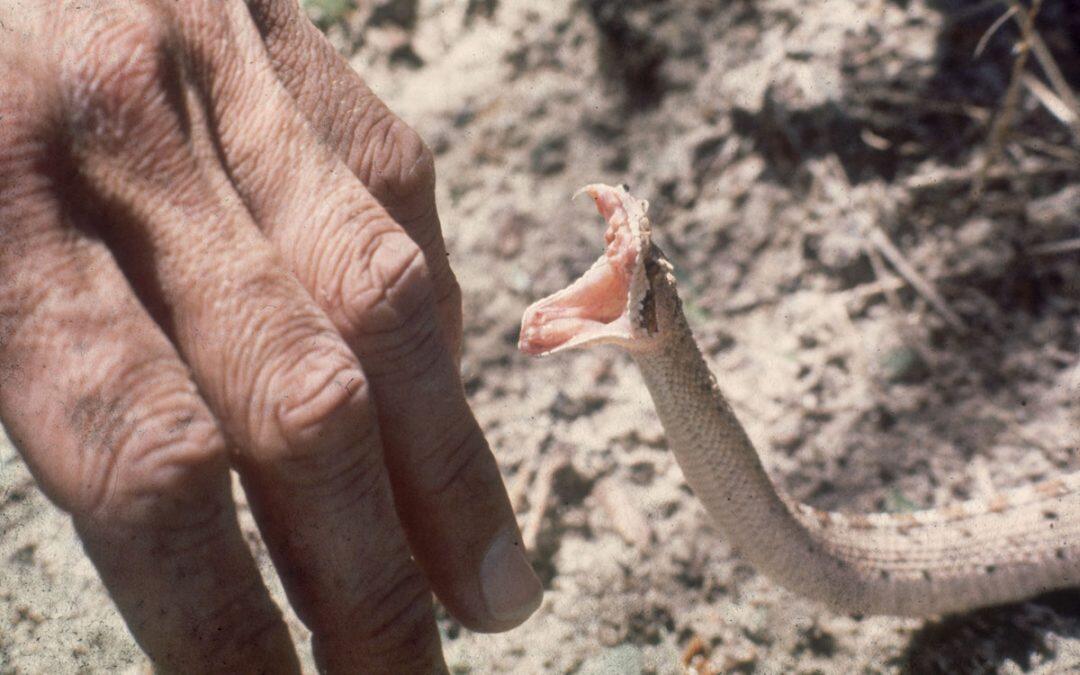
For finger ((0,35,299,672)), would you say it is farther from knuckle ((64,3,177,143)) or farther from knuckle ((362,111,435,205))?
knuckle ((362,111,435,205))

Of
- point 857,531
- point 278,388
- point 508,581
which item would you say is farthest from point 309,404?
point 857,531

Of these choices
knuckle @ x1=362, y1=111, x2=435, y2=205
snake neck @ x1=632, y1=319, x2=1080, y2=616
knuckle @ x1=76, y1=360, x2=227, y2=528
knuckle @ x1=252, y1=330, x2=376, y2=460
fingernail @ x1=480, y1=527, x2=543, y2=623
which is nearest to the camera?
knuckle @ x1=76, y1=360, x2=227, y2=528

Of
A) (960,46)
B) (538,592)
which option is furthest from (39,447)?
(960,46)

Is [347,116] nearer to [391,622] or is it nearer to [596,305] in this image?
[596,305]

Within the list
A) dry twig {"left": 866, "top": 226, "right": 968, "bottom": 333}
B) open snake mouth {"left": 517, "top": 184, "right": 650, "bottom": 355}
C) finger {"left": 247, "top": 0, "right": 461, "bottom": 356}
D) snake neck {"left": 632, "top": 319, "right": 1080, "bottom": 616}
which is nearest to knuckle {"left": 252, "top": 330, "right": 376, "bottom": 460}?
finger {"left": 247, "top": 0, "right": 461, "bottom": 356}

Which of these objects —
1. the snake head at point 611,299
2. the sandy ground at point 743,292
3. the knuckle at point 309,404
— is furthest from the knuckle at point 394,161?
the sandy ground at point 743,292

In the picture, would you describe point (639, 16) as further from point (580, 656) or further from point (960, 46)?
point (580, 656)
